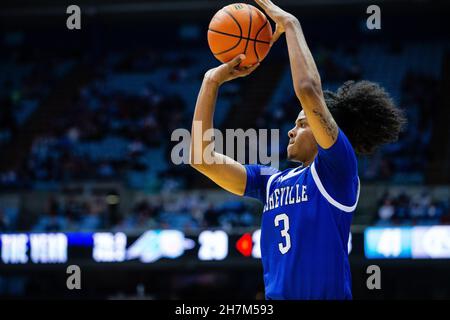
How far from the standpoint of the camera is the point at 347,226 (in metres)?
3.34

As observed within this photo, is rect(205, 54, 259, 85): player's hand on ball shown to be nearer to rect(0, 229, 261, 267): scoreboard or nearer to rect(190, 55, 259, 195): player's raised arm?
rect(190, 55, 259, 195): player's raised arm

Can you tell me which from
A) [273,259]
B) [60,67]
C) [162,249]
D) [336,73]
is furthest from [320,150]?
[60,67]

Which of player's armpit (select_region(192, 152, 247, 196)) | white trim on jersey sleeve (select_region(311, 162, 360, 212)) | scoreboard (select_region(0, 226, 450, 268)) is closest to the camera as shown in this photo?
white trim on jersey sleeve (select_region(311, 162, 360, 212))

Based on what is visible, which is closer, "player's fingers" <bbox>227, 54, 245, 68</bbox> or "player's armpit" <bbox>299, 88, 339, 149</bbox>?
"player's armpit" <bbox>299, 88, 339, 149</bbox>

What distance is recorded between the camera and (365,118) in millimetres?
3717

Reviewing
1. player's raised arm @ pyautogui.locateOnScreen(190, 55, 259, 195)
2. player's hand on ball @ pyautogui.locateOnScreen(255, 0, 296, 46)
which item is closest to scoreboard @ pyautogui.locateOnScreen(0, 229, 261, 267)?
player's raised arm @ pyautogui.locateOnScreen(190, 55, 259, 195)

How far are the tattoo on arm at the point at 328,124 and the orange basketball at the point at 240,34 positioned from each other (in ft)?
2.75

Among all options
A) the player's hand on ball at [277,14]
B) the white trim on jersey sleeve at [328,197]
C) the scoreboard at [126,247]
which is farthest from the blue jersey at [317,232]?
the scoreboard at [126,247]

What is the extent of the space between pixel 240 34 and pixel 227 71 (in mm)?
415

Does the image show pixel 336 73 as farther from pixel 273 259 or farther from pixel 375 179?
pixel 273 259

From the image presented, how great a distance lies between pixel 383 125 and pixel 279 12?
0.78m

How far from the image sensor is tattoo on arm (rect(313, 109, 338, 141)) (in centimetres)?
318

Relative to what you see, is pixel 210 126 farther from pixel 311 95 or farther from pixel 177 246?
pixel 177 246

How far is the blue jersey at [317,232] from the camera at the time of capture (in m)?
3.24
